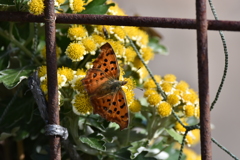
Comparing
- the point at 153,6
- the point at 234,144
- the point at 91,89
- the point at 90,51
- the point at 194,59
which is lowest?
the point at 234,144

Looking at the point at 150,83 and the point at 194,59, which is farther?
the point at 194,59

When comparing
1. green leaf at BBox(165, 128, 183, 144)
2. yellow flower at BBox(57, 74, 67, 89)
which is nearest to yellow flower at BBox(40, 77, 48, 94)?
yellow flower at BBox(57, 74, 67, 89)

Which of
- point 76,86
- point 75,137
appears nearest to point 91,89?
point 76,86

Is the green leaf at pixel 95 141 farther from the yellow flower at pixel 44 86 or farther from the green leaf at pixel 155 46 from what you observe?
the green leaf at pixel 155 46

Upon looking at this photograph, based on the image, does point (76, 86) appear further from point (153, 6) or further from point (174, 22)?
point (153, 6)

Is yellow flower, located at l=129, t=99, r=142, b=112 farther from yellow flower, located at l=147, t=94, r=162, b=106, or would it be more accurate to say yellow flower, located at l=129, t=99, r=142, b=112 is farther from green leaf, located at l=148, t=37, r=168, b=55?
green leaf, located at l=148, t=37, r=168, b=55

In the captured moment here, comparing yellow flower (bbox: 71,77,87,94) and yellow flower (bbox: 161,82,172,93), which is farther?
yellow flower (bbox: 161,82,172,93)
